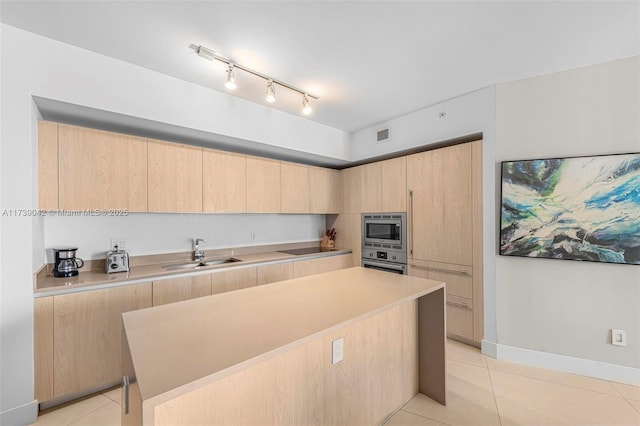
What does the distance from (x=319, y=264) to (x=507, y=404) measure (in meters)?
2.30

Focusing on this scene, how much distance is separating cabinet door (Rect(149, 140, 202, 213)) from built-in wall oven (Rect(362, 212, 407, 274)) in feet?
7.35

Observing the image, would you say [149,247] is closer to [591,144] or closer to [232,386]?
[232,386]

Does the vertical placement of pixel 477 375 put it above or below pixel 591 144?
below

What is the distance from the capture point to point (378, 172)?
148 inches

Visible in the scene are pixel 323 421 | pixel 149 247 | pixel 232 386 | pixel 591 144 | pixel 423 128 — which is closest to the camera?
pixel 232 386

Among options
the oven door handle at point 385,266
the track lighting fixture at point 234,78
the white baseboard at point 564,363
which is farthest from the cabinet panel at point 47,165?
the white baseboard at point 564,363

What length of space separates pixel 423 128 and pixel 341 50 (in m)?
1.60

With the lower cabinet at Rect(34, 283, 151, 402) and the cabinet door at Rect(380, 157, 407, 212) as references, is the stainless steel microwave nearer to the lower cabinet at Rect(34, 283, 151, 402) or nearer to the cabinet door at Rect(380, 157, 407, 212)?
the cabinet door at Rect(380, 157, 407, 212)

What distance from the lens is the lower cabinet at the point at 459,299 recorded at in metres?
2.81

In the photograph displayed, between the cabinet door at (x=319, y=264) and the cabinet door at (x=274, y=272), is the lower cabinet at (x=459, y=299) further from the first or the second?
the cabinet door at (x=274, y=272)

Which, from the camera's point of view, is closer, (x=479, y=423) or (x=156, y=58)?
(x=479, y=423)

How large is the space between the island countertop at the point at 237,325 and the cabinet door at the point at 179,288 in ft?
3.51

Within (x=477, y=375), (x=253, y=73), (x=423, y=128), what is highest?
(x=253, y=73)

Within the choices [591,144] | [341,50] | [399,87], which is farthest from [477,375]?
[341,50]
